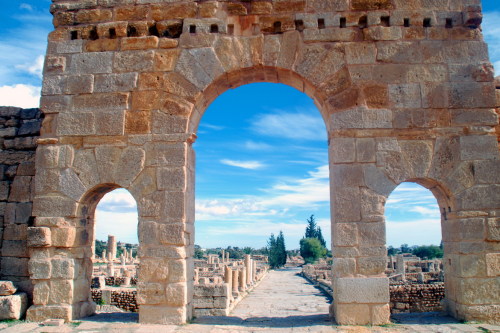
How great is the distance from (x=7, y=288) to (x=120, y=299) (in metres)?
6.76

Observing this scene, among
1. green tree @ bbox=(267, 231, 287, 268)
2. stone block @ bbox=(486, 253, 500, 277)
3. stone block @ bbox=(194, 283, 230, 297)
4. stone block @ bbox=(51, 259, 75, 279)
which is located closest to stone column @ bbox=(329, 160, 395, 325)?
stone block @ bbox=(486, 253, 500, 277)

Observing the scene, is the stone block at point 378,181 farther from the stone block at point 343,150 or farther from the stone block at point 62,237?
the stone block at point 62,237

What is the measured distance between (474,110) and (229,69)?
3.82m

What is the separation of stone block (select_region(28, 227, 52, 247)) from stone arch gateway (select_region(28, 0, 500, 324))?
0.07 ft

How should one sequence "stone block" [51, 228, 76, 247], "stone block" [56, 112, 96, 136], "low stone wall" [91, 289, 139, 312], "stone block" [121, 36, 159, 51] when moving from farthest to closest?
"low stone wall" [91, 289, 139, 312] → "stone block" [121, 36, 159, 51] → "stone block" [56, 112, 96, 136] → "stone block" [51, 228, 76, 247]

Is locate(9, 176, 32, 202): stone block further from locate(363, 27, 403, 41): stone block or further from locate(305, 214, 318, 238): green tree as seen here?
locate(305, 214, 318, 238): green tree

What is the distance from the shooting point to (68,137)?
683cm

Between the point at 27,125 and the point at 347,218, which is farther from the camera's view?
the point at 27,125

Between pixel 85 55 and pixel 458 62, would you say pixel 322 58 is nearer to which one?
pixel 458 62

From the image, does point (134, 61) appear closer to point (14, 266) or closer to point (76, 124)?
point (76, 124)

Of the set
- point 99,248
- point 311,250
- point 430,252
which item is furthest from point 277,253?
point 99,248

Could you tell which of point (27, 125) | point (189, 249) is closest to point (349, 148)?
point (189, 249)

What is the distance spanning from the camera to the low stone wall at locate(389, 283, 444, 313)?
12367 mm

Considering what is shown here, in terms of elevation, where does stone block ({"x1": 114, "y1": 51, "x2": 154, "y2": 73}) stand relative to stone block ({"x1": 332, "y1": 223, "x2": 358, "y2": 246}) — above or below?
above
